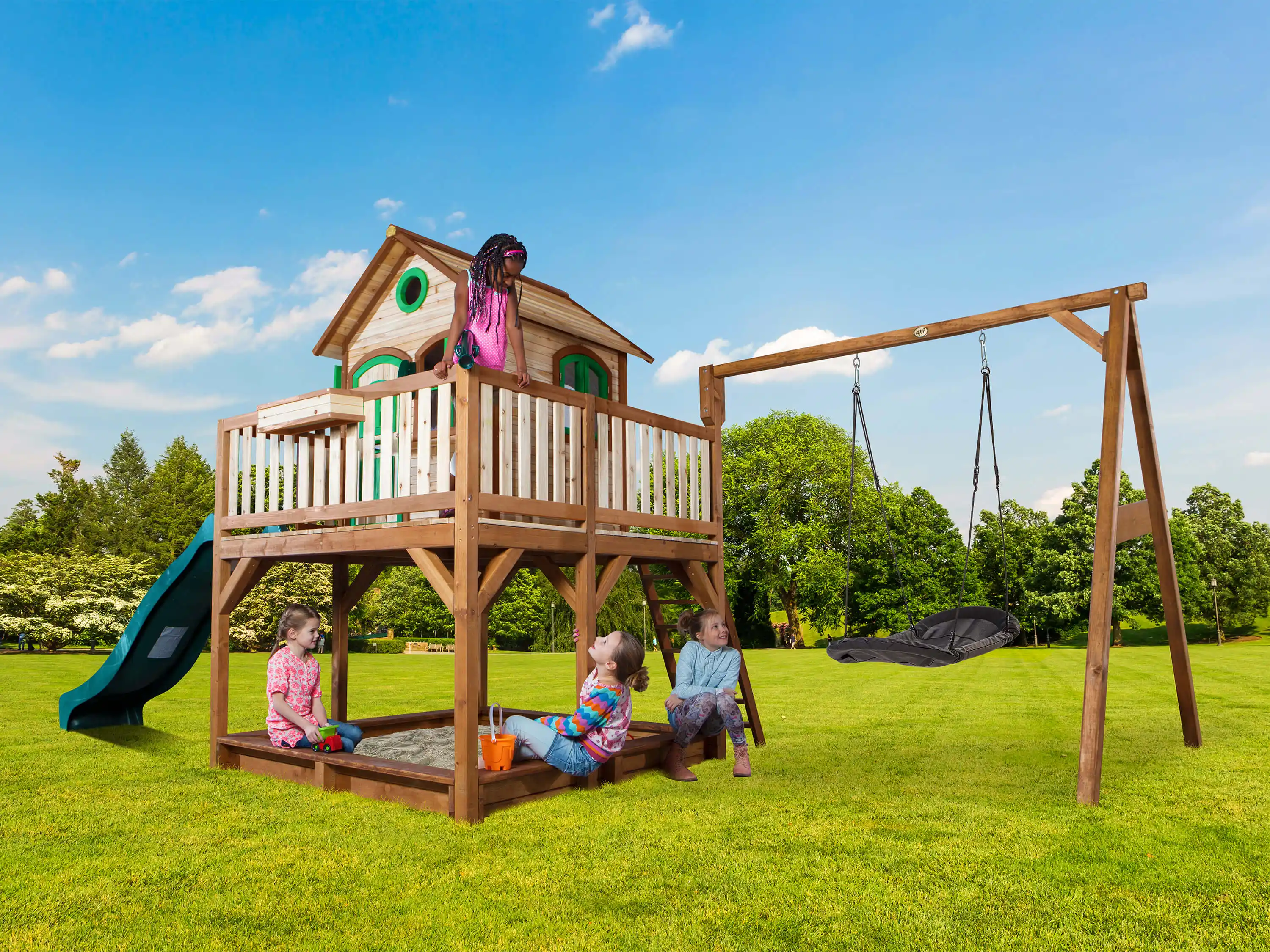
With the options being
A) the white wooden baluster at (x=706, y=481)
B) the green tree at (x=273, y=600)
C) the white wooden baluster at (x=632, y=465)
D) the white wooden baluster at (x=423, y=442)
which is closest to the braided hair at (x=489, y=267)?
the white wooden baluster at (x=423, y=442)

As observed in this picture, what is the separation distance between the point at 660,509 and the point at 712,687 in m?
2.01

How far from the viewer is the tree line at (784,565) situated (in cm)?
3130

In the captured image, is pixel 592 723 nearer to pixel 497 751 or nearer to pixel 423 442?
pixel 497 751

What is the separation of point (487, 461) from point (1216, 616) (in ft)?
155

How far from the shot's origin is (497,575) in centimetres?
643

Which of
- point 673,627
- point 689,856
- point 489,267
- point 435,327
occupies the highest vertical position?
point 435,327

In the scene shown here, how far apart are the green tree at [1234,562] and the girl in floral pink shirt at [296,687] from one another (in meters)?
48.4

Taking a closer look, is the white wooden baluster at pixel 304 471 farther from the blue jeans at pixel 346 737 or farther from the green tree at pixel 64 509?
the green tree at pixel 64 509

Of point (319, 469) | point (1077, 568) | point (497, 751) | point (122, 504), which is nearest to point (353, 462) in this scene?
point (319, 469)

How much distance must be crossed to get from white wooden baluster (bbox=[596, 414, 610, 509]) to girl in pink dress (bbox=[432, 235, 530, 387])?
103cm

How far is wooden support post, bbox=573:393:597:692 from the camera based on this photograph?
23.0 ft

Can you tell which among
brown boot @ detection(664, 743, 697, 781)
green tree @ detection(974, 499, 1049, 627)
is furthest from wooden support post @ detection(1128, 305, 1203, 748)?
green tree @ detection(974, 499, 1049, 627)

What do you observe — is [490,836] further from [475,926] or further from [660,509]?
[660,509]

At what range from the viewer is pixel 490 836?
5523 mm
